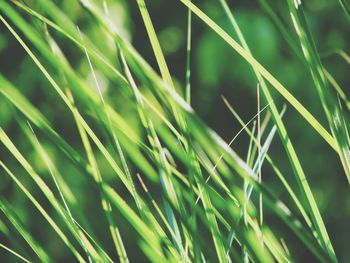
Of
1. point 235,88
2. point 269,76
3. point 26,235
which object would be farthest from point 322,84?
point 235,88

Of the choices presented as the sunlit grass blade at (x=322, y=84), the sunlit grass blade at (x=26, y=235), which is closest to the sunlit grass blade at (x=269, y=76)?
the sunlit grass blade at (x=322, y=84)

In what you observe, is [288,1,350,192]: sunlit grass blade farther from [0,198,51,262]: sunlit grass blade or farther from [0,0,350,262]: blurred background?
[0,0,350,262]: blurred background

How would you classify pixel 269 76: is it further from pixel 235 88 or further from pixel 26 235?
pixel 235 88

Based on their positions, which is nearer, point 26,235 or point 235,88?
point 26,235

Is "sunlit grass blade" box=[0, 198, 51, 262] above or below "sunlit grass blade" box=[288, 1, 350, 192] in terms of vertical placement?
above

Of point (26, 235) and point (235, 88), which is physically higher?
point (26, 235)

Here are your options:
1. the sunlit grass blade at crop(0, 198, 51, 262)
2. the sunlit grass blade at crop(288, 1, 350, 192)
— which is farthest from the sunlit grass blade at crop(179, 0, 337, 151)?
the sunlit grass blade at crop(0, 198, 51, 262)

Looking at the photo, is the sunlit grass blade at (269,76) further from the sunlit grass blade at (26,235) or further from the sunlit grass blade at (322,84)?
the sunlit grass blade at (26,235)

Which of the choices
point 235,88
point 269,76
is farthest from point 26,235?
point 235,88
